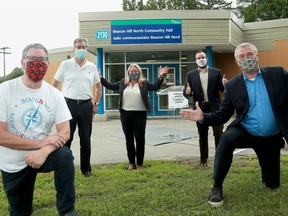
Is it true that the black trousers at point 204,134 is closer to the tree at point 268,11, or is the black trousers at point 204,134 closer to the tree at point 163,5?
the tree at point 268,11

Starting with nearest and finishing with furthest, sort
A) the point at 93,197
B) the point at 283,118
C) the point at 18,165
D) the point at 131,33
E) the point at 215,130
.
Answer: the point at 18,165
the point at 283,118
the point at 93,197
the point at 215,130
the point at 131,33

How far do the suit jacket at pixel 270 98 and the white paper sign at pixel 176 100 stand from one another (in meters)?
4.92

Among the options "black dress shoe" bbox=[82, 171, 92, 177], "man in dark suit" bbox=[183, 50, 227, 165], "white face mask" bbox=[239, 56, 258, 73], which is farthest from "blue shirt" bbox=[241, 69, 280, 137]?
"black dress shoe" bbox=[82, 171, 92, 177]

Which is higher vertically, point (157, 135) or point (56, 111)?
point (56, 111)

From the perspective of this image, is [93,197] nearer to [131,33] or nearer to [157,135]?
[157,135]

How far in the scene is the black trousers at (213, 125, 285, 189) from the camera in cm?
375

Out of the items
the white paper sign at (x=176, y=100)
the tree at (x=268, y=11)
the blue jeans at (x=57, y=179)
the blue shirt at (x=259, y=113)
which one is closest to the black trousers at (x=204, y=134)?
the blue shirt at (x=259, y=113)

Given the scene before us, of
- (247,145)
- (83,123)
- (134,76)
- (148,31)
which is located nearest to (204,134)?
(134,76)

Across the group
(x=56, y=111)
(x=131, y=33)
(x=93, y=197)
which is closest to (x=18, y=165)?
(x=56, y=111)

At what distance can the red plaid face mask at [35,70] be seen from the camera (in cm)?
306

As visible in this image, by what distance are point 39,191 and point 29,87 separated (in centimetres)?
183

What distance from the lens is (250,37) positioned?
18.5 meters

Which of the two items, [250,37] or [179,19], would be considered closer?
[179,19]

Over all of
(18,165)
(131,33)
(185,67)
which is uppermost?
(131,33)
